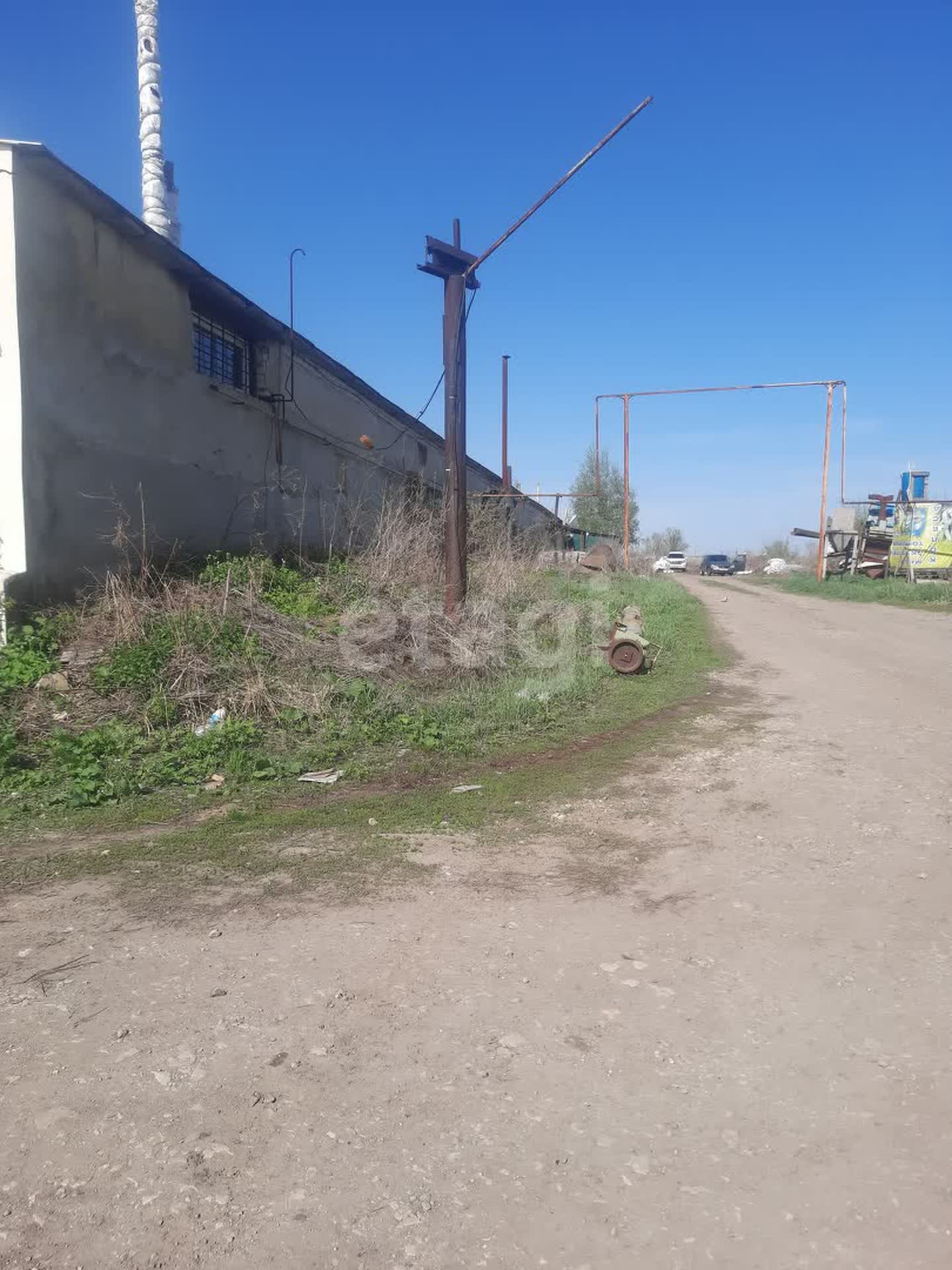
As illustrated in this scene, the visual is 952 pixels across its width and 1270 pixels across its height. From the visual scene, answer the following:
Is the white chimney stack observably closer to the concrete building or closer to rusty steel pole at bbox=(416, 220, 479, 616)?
the concrete building

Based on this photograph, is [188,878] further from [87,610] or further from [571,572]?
[571,572]

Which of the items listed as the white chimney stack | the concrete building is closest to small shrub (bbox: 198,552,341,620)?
the concrete building

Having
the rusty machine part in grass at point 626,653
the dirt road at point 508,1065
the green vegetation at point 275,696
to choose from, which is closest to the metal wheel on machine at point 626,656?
the rusty machine part in grass at point 626,653

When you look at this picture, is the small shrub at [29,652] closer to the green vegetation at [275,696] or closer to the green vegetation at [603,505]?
the green vegetation at [275,696]

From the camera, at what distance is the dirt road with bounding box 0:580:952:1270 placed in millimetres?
2078

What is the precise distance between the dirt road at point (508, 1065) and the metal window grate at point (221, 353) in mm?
9999

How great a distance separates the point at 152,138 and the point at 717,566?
39.2 m

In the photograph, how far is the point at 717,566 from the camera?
1955 inches

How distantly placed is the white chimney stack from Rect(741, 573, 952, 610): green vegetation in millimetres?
17726

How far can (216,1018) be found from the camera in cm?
296

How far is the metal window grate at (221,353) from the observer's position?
12.2 meters

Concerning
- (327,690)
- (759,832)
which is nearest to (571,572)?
(327,690)

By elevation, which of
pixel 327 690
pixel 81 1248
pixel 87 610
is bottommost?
pixel 81 1248

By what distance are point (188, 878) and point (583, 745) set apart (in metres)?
3.52
